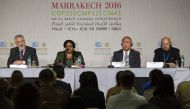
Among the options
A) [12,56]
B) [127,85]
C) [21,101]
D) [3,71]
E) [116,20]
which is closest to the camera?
[21,101]

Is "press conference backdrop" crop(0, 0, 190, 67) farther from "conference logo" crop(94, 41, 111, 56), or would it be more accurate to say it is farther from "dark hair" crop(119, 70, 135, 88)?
"dark hair" crop(119, 70, 135, 88)

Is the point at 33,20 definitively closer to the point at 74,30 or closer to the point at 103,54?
the point at 74,30

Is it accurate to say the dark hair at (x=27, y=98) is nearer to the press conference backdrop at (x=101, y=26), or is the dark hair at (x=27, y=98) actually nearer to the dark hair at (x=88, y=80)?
the dark hair at (x=88, y=80)

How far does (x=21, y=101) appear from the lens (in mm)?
3229

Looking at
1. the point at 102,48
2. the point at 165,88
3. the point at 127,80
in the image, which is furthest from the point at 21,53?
the point at 165,88

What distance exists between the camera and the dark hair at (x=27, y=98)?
10.5ft

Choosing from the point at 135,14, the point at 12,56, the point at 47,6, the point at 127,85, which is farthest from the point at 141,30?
the point at 127,85

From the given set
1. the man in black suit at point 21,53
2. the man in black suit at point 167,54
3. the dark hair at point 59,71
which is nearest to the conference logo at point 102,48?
the man in black suit at point 167,54

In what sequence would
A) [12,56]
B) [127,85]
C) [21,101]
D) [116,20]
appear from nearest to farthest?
[21,101], [127,85], [12,56], [116,20]

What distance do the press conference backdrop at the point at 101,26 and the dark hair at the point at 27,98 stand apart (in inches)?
284

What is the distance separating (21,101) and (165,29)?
771cm

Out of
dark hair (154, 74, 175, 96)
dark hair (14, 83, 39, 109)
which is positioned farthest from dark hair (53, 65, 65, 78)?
dark hair (14, 83, 39, 109)

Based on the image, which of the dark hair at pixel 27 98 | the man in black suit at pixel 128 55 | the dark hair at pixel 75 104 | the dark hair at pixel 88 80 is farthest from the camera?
the man in black suit at pixel 128 55

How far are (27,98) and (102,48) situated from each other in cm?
733
